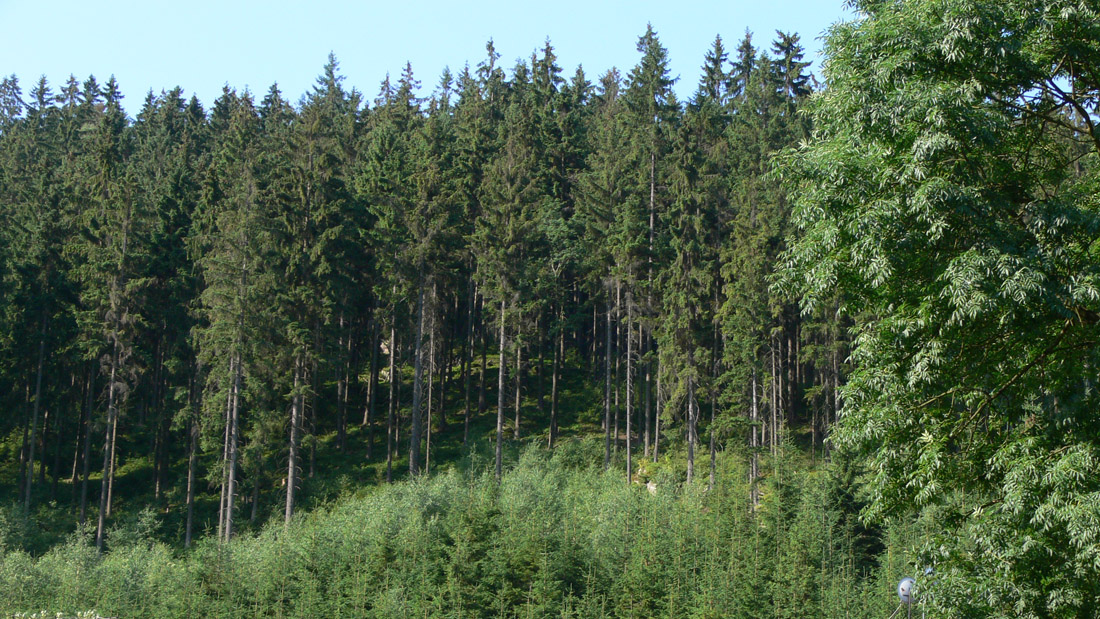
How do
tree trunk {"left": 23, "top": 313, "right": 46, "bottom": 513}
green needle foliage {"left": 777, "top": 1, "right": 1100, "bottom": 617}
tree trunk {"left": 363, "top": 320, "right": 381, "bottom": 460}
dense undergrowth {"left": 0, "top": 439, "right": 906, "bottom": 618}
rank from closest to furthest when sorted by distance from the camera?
1. green needle foliage {"left": 777, "top": 1, "right": 1100, "bottom": 617}
2. dense undergrowth {"left": 0, "top": 439, "right": 906, "bottom": 618}
3. tree trunk {"left": 23, "top": 313, "right": 46, "bottom": 513}
4. tree trunk {"left": 363, "top": 320, "right": 381, "bottom": 460}

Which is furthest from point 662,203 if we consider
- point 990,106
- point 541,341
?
point 990,106

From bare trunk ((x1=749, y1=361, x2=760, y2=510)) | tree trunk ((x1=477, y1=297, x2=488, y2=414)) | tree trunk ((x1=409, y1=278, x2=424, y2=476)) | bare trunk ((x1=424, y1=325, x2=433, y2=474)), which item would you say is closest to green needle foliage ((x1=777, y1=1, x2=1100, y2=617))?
bare trunk ((x1=749, y1=361, x2=760, y2=510))

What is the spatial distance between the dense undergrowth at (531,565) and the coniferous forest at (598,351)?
0.43 feet

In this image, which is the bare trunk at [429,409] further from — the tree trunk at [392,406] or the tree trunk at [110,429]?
the tree trunk at [110,429]

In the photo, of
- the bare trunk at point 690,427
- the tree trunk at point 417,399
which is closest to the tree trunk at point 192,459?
the tree trunk at point 417,399

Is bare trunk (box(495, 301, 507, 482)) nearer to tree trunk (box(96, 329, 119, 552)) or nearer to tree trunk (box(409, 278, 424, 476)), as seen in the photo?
tree trunk (box(409, 278, 424, 476))

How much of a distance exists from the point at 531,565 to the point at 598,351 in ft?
96.9

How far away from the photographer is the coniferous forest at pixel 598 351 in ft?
38.6

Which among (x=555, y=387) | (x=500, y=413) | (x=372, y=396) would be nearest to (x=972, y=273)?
(x=500, y=413)

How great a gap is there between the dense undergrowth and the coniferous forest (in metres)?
0.13

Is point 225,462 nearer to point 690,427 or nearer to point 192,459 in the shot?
point 192,459

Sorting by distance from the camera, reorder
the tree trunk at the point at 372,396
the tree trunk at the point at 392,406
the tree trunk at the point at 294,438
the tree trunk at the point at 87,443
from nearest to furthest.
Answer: the tree trunk at the point at 294,438
the tree trunk at the point at 87,443
the tree trunk at the point at 392,406
the tree trunk at the point at 372,396

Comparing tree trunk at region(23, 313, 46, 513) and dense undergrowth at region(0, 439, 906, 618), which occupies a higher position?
tree trunk at region(23, 313, 46, 513)

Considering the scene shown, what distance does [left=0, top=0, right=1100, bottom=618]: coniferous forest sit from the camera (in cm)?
1177
